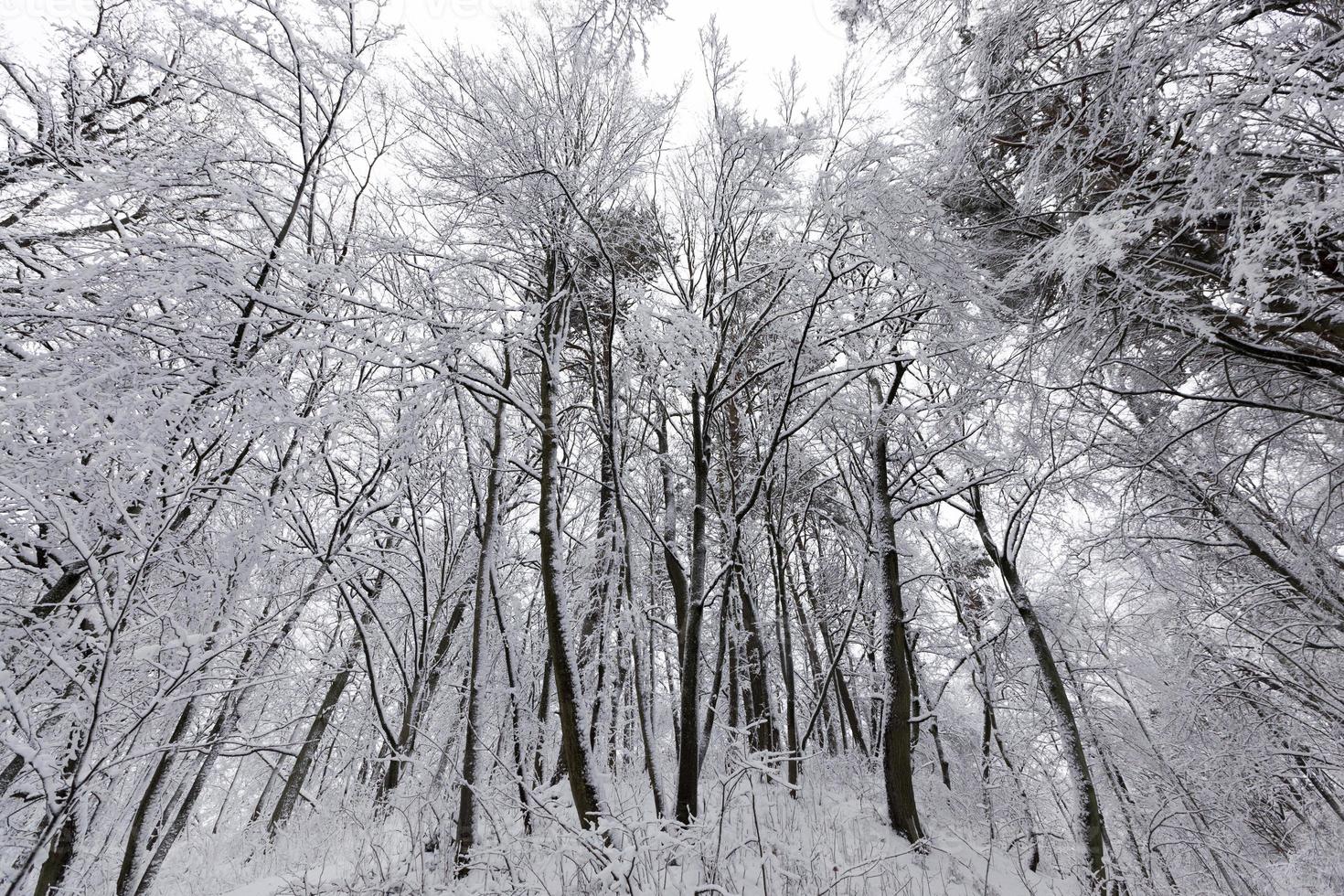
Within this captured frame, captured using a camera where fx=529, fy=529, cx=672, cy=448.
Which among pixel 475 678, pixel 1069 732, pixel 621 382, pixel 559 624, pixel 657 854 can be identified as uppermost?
pixel 621 382

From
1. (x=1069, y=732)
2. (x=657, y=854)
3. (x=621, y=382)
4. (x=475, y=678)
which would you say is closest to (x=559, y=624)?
(x=475, y=678)

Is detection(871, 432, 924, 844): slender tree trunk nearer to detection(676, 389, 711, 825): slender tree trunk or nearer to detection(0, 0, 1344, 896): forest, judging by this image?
detection(0, 0, 1344, 896): forest

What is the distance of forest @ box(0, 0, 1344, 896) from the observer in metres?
3.05

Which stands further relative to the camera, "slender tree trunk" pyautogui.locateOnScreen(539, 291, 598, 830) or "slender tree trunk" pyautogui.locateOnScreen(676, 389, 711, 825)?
"slender tree trunk" pyautogui.locateOnScreen(676, 389, 711, 825)

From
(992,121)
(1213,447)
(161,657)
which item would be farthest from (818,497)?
(161,657)

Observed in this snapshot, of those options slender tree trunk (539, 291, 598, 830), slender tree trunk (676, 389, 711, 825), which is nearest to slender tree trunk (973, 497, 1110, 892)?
slender tree trunk (676, 389, 711, 825)

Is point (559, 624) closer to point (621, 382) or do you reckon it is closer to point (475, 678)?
point (475, 678)

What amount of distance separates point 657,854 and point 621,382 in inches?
176

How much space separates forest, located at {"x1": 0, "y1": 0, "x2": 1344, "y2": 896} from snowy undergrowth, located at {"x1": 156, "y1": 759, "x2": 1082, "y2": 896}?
8 centimetres

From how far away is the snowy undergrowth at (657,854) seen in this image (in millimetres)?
3373

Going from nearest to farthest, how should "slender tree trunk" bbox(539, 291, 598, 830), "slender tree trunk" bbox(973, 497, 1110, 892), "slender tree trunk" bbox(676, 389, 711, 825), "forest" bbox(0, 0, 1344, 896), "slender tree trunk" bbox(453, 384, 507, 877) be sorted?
1. "forest" bbox(0, 0, 1344, 896)
2. "slender tree trunk" bbox(539, 291, 598, 830)
3. "slender tree trunk" bbox(676, 389, 711, 825)
4. "slender tree trunk" bbox(453, 384, 507, 877)
5. "slender tree trunk" bbox(973, 497, 1110, 892)

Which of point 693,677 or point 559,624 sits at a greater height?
point 559,624

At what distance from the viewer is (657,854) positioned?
362 centimetres

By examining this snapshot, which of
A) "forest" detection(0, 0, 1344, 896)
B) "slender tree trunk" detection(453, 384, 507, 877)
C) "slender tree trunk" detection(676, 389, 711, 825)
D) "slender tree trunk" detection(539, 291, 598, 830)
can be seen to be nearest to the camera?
"forest" detection(0, 0, 1344, 896)
